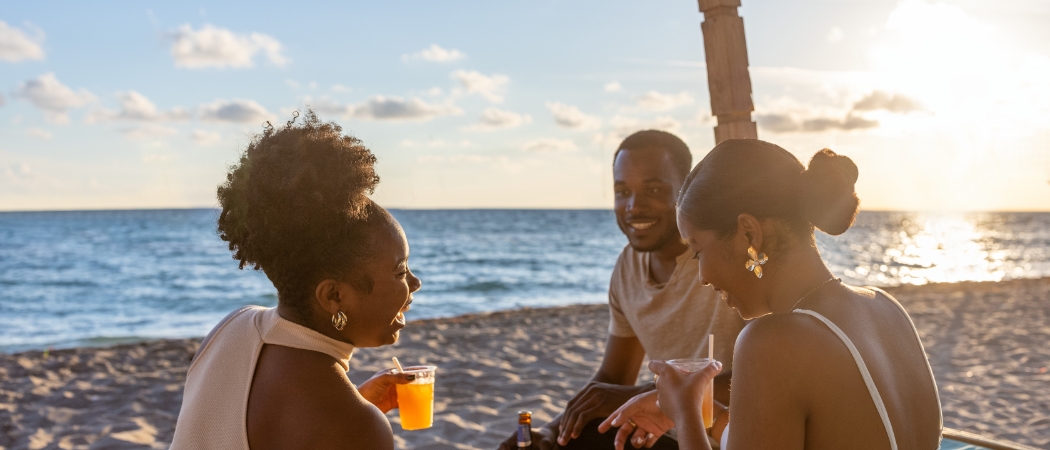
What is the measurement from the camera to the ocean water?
682 inches

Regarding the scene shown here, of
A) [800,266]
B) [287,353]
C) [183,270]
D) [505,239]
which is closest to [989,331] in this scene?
[800,266]

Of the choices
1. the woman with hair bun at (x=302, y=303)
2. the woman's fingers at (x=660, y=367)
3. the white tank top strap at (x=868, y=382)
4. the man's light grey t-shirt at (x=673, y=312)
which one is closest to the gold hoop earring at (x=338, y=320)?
the woman with hair bun at (x=302, y=303)

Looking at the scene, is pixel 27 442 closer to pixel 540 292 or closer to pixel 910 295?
pixel 910 295

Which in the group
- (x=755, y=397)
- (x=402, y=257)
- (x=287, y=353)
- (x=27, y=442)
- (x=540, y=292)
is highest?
(x=402, y=257)

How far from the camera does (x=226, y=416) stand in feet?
6.56

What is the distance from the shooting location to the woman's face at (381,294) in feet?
7.29

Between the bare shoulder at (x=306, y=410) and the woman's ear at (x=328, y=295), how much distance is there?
188mm

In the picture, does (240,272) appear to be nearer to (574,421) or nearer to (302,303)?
(574,421)

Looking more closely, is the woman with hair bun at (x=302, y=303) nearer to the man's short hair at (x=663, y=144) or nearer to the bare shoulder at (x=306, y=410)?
the bare shoulder at (x=306, y=410)

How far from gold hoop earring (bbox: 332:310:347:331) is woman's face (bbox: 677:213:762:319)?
3.21ft

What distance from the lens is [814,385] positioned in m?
1.87

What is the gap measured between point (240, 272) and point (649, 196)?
2400cm

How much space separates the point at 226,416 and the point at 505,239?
40566mm

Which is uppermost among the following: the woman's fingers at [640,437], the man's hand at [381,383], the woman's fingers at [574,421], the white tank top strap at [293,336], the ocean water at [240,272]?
the white tank top strap at [293,336]
